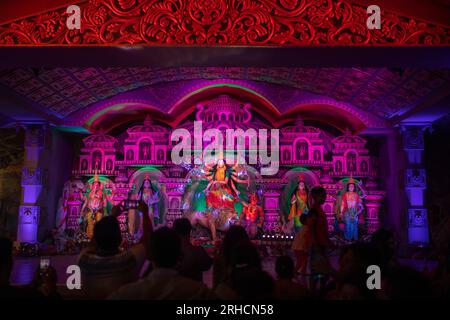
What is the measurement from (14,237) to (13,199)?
1.02 metres

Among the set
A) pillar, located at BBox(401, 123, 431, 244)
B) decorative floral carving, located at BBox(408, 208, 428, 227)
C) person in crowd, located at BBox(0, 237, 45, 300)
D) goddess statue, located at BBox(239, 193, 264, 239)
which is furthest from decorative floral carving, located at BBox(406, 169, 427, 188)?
person in crowd, located at BBox(0, 237, 45, 300)

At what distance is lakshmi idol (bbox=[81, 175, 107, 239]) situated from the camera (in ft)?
36.5

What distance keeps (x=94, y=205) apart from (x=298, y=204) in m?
5.60

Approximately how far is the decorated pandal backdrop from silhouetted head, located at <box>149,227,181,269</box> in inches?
357

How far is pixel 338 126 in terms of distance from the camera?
12188mm

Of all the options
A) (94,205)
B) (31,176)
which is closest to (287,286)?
(31,176)

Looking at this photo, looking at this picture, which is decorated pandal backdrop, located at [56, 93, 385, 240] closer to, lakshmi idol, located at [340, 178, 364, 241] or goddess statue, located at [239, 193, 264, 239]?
lakshmi idol, located at [340, 178, 364, 241]

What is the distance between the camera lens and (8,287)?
6.60 feet

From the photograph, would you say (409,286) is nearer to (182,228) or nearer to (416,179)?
(182,228)

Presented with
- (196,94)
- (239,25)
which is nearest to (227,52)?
(239,25)

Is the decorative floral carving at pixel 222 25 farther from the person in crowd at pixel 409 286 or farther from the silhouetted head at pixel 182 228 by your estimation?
the person in crowd at pixel 409 286
